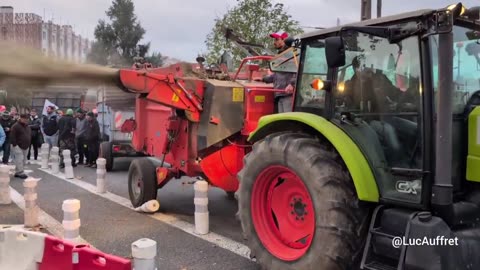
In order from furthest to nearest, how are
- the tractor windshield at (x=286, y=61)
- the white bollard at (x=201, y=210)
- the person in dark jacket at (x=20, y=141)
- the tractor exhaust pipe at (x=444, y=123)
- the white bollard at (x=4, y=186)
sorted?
the person in dark jacket at (x=20, y=141), the white bollard at (x=4, y=186), the white bollard at (x=201, y=210), the tractor windshield at (x=286, y=61), the tractor exhaust pipe at (x=444, y=123)

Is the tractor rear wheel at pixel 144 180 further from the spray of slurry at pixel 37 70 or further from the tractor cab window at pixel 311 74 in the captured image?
the tractor cab window at pixel 311 74

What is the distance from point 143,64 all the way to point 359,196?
4.76m

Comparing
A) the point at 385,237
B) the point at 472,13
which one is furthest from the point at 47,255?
the point at 472,13

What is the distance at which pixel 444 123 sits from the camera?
127 inches

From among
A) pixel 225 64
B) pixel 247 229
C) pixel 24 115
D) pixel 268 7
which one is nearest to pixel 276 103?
pixel 225 64

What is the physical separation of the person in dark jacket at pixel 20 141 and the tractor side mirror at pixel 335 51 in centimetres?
957

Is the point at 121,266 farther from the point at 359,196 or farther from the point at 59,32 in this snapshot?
the point at 59,32

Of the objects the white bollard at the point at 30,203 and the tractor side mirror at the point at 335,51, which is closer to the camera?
the tractor side mirror at the point at 335,51

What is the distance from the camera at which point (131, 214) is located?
7.45 metres

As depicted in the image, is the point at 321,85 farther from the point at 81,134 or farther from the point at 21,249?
the point at 81,134

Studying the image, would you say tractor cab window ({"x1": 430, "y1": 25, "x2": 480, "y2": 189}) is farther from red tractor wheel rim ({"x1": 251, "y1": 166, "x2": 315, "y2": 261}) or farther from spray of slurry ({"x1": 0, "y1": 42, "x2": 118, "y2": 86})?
spray of slurry ({"x1": 0, "y1": 42, "x2": 118, "y2": 86})

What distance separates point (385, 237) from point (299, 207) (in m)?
0.94

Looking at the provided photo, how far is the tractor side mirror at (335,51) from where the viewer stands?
11.5 feet

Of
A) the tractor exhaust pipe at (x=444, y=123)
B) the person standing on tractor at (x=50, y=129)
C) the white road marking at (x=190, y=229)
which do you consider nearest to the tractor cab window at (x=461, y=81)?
the tractor exhaust pipe at (x=444, y=123)
